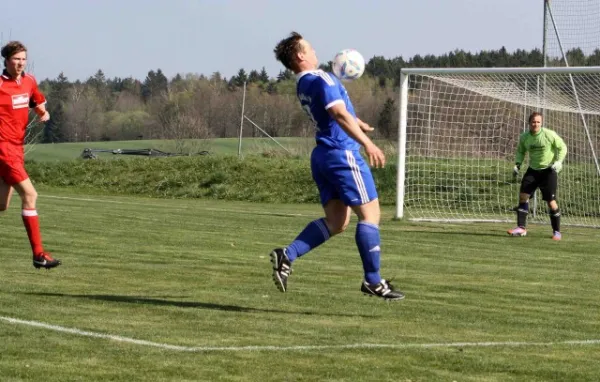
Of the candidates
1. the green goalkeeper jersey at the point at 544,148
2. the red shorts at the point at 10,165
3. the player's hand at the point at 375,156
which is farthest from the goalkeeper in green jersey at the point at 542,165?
the player's hand at the point at 375,156

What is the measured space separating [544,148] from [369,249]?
33.3ft

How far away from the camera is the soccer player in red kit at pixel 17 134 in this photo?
413 inches

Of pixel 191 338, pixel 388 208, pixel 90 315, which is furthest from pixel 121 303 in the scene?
pixel 388 208

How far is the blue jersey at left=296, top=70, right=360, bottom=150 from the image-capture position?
839 centimetres

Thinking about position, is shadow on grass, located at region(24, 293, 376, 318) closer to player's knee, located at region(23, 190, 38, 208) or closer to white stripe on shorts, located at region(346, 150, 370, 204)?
white stripe on shorts, located at region(346, 150, 370, 204)

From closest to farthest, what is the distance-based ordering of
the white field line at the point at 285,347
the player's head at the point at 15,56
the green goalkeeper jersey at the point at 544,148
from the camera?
the white field line at the point at 285,347
the player's head at the point at 15,56
the green goalkeeper jersey at the point at 544,148

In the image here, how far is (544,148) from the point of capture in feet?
59.3

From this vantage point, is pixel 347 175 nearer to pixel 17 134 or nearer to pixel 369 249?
pixel 369 249

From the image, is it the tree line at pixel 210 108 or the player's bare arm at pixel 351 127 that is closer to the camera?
the player's bare arm at pixel 351 127

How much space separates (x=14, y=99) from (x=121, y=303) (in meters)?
3.07

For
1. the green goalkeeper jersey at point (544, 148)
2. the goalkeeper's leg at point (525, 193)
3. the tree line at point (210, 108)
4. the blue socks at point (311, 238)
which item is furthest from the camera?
the tree line at point (210, 108)

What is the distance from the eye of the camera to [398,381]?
5758 mm

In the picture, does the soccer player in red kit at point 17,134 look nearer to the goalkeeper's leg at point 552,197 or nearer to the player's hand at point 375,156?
the player's hand at point 375,156

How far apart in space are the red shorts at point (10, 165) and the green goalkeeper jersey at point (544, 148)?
32.1 ft
